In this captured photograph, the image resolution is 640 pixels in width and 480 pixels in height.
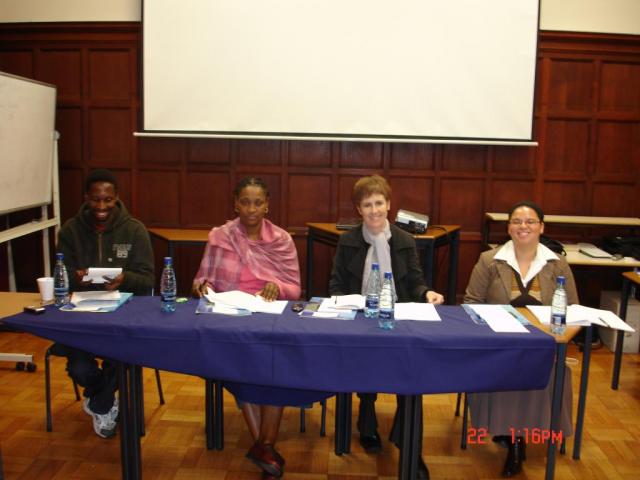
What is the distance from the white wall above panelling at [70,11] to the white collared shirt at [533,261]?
145 inches

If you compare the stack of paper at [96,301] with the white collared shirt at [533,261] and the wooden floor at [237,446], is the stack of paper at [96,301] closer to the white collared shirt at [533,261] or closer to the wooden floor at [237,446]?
the wooden floor at [237,446]

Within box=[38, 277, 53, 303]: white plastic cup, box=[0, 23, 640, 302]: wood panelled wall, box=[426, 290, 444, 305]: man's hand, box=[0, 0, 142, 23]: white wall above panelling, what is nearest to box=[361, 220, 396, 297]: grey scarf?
box=[426, 290, 444, 305]: man's hand

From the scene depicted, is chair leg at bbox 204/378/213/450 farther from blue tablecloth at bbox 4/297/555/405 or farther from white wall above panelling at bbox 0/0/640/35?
white wall above panelling at bbox 0/0/640/35

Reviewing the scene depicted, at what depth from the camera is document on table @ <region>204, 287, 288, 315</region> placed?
100 inches

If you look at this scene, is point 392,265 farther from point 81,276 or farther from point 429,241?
point 81,276

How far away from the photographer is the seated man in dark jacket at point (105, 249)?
298 cm

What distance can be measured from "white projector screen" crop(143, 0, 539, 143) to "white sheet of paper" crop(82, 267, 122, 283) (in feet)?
7.78

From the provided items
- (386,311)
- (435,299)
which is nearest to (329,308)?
(386,311)

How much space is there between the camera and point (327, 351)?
7.25ft

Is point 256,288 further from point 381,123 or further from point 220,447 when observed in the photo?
point 381,123

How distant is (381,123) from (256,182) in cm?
209

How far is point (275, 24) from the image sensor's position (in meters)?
4.76

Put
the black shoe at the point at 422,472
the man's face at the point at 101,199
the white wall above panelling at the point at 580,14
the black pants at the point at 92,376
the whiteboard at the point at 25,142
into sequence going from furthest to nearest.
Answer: the white wall above panelling at the point at 580,14 → the whiteboard at the point at 25,142 → the man's face at the point at 101,199 → the black pants at the point at 92,376 → the black shoe at the point at 422,472

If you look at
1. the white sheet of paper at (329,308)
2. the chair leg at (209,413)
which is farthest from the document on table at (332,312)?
the chair leg at (209,413)
